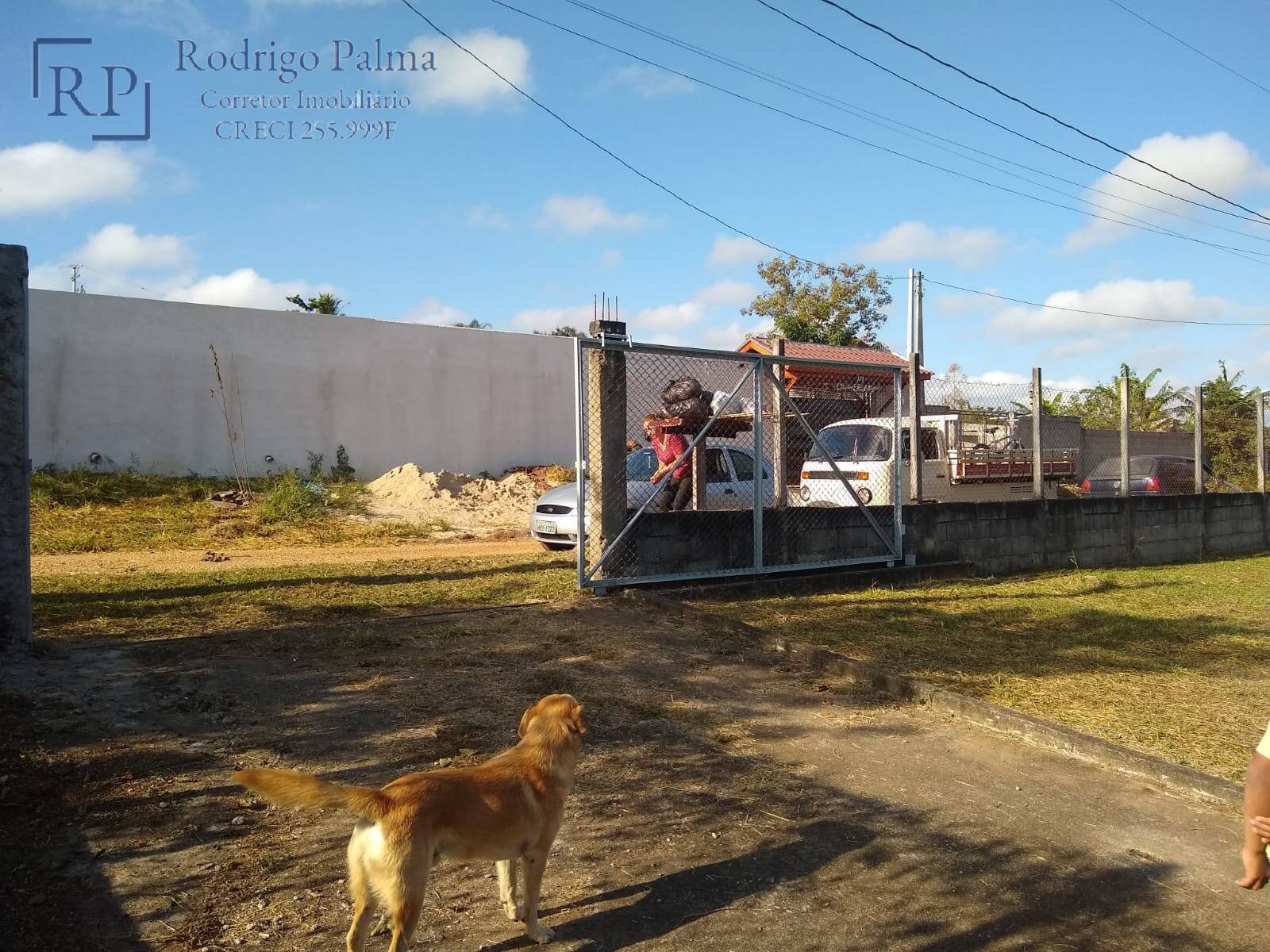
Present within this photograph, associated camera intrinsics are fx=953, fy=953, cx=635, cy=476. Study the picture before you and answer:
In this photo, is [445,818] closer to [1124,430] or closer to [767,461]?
[767,461]

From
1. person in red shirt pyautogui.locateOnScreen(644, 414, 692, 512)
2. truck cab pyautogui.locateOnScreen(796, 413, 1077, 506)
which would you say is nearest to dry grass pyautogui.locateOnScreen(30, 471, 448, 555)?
person in red shirt pyautogui.locateOnScreen(644, 414, 692, 512)

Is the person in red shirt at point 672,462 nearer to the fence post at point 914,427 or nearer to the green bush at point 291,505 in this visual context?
the fence post at point 914,427

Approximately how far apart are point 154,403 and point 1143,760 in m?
19.7

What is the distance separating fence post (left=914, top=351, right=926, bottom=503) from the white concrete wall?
589 inches

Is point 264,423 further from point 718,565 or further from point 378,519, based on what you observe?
point 718,565

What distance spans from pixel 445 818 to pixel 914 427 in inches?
365

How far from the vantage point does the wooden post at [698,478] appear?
9.88 meters

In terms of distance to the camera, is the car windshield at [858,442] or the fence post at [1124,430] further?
the fence post at [1124,430]

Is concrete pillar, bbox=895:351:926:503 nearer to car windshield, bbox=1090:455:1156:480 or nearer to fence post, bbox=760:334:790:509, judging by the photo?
fence post, bbox=760:334:790:509

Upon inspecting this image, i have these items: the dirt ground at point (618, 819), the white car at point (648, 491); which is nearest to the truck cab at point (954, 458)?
the white car at point (648, 491)

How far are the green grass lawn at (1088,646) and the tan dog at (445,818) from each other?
370cm

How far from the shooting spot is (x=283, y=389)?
2159cm

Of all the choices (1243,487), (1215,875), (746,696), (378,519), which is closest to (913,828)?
(1215,875)

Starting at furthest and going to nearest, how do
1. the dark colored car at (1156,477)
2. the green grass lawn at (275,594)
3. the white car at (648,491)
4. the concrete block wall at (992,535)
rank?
the dark colored car at (1156,477) < the white car at (648,491) < the concrete block wall at (992,535) < the green grass lawn at (275,594)
